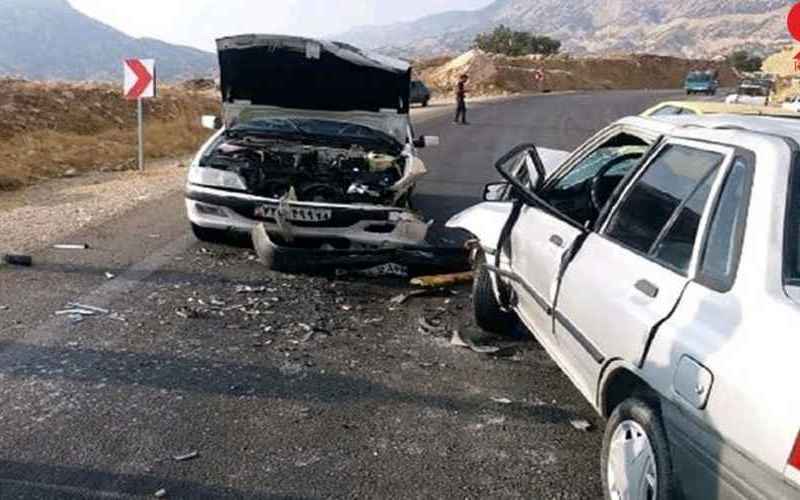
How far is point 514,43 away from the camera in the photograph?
80188 millimetres

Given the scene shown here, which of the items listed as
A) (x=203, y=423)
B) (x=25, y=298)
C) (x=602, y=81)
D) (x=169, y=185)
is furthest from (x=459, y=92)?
(x=602, y=81)

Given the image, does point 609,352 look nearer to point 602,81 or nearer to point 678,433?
point 678,433

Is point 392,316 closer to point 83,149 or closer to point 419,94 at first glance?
point 83,149

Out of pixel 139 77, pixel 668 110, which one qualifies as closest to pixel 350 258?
pixel 668 110

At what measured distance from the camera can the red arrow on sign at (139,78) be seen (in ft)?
41.9

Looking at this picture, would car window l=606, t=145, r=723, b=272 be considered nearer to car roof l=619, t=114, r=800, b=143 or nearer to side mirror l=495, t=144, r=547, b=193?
car roof l=619, t=114, r=800, b=143

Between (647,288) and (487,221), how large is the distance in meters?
2.33

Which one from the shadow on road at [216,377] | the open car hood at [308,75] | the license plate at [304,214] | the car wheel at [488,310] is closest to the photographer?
the shadow on road at [216,377]

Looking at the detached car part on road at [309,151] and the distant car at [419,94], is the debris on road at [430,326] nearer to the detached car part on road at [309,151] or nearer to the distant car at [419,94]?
the detached car part on road at [309,151]

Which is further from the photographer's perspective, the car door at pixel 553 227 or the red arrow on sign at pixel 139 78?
the red arrow on sign at pixel 139 78

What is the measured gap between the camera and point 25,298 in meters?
5.78

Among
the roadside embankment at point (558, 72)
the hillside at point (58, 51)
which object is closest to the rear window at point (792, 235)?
the roadside embankment at point (558, 72)

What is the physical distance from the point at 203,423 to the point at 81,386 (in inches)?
33.1

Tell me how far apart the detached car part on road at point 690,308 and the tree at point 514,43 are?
7743 centimetres
